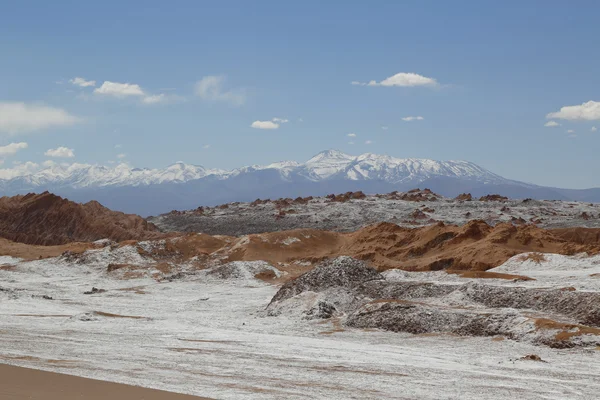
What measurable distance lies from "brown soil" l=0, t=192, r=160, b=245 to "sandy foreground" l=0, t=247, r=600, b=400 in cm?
5328

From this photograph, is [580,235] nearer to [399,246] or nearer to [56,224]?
[399,246]

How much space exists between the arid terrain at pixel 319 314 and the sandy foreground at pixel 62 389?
0.98 meters

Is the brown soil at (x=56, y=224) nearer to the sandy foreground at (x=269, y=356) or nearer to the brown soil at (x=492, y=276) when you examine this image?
the sandy foreground at (x=269, y=356)

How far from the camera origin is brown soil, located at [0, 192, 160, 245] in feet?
292

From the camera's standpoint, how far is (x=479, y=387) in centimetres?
1678

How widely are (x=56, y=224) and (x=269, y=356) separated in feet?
259

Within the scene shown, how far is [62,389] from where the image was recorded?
13953mm

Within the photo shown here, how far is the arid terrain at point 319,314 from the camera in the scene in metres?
17.5

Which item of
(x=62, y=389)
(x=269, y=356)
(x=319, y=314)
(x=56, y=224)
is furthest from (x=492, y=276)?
(x=56, y=224)

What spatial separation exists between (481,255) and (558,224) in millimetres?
43438

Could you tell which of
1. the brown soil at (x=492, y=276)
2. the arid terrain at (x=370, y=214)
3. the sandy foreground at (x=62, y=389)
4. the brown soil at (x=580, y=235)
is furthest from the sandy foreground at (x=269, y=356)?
the arid terrain at (x=370, y=214)

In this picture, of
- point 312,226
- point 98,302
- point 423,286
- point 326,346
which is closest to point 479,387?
point 326,346

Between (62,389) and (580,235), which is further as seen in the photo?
(580,235)

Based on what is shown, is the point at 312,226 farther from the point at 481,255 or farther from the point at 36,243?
the point at 481,255
